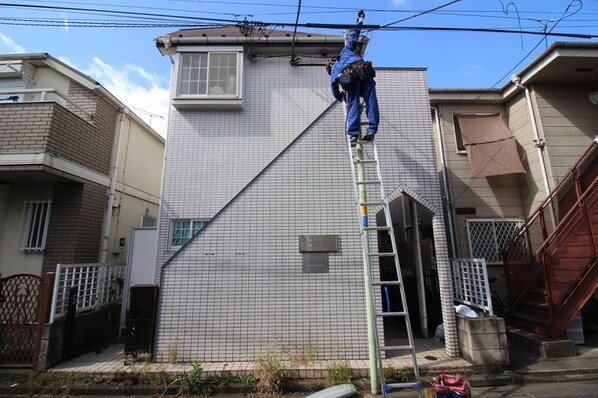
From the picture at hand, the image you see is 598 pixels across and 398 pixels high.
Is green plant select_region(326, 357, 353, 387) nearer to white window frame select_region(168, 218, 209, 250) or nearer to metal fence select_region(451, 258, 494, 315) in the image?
metal fence select_region(451, 258, 494, 315)

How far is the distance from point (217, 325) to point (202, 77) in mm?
5673

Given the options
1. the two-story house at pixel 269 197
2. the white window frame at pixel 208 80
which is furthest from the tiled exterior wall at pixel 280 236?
the white window frame at pixel 208 80

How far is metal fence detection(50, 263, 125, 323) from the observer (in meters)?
5.71

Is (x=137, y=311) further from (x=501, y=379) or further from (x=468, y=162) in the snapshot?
(x=468, y=162)

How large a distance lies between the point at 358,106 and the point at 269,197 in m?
2.31

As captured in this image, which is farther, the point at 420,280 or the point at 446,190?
the point at 446,190

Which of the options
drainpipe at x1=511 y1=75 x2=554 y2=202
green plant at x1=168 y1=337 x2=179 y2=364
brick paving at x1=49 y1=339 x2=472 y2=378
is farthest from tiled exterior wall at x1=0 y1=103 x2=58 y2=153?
drainpipe at x1=511 y1=75 x2=554 y2=202

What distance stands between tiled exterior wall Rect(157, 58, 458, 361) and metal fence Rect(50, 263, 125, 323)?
176 cm

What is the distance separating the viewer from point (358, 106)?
4.91 metres

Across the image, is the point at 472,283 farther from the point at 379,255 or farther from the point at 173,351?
the point at 173,351

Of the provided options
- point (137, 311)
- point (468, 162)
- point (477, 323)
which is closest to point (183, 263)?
point (137, 311)

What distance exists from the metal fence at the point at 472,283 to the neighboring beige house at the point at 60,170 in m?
8.83

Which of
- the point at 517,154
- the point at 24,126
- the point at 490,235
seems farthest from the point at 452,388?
the point at 24,126

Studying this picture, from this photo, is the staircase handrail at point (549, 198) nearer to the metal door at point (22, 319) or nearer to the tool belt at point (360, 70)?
the tool belt at point (360, 70)
